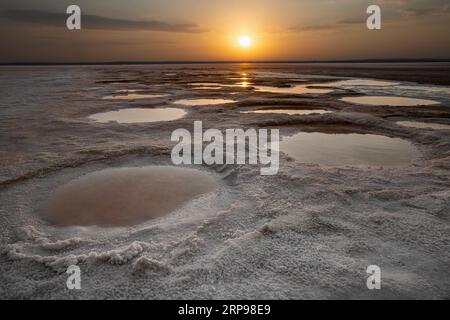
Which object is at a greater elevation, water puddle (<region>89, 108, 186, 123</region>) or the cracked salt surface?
water puddle (<region>89, 108, 186, 123</region>)

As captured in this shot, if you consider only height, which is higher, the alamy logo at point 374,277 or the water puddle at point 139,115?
the water puddle at point 139,115

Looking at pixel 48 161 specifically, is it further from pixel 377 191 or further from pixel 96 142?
pixel 377 191

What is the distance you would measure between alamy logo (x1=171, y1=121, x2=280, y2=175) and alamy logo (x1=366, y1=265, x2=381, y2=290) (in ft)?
7.34

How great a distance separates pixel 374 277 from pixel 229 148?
3881 mm

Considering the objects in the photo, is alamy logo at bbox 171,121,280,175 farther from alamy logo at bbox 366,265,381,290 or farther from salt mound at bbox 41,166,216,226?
alamy logo at bbox 366,265,381,290

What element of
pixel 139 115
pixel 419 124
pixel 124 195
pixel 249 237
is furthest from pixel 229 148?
pixel 419 124

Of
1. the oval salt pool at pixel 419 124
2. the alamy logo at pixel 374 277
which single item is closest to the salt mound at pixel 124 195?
the alamy logo at pixel 374 277

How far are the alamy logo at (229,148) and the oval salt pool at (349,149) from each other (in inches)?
19.1

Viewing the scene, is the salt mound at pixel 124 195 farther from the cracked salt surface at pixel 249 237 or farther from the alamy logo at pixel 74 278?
the alamy logo at pixel 74 278

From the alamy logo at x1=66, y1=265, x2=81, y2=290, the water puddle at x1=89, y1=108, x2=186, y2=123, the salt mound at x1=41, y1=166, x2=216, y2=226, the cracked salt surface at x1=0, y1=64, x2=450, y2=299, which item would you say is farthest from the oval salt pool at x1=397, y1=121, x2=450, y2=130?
the alamy logo at x1=66, y1=265, x2=81, y2=290

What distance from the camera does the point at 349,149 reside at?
6.20m

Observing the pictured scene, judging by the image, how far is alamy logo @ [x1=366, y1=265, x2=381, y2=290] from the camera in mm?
2277

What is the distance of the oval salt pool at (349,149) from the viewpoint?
5.40 metres
